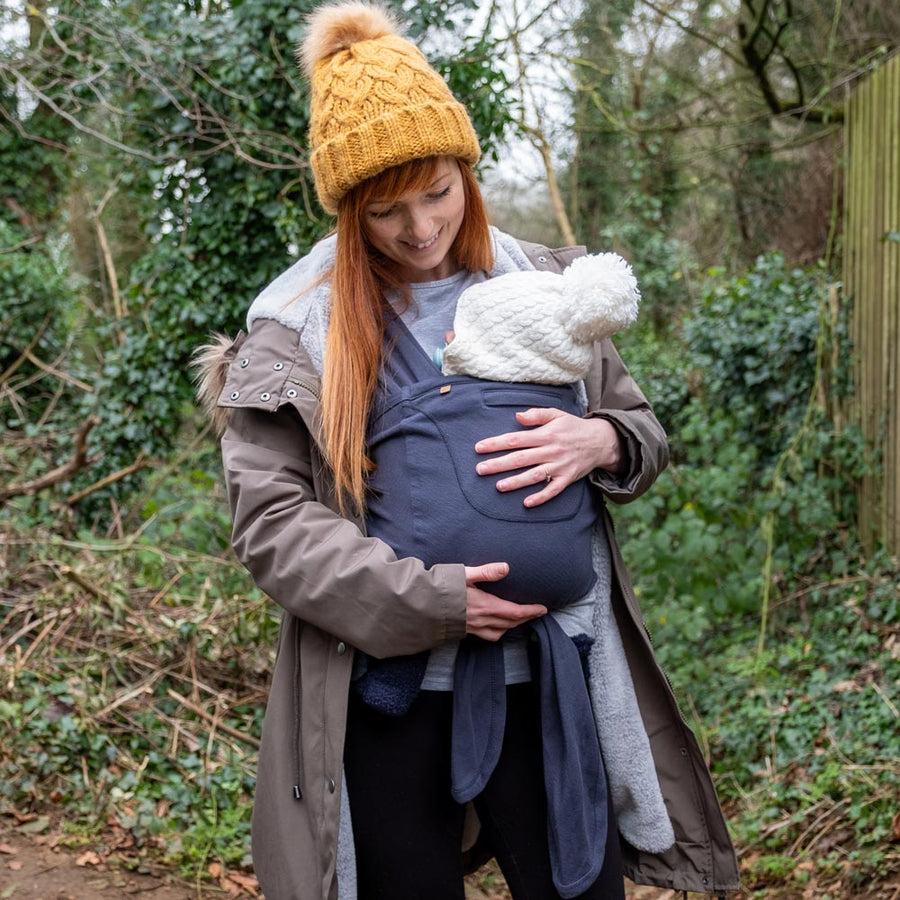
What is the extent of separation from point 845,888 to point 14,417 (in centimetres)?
587

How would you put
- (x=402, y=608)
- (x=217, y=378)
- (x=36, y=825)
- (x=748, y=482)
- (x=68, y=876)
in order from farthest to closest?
(x=748, y=482)
(x=36, y=825)
(x=68, y=876)
(x=217, y=378)
(x=402, y=608)

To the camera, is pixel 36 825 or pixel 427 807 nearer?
pixel 427 807

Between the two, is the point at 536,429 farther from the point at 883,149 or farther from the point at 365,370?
the point at 883,149

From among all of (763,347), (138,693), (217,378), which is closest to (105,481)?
(138,693)

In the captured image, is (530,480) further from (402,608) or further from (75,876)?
(75,876)

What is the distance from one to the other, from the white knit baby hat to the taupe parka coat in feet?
0.62

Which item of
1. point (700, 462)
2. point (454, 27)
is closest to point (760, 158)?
point (700, 462)

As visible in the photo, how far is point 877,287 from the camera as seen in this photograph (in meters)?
4.77

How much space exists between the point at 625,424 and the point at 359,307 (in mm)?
520

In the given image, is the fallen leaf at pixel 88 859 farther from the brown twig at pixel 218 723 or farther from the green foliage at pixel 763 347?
the green foliage at pixel 763 347

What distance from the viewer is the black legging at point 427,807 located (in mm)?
1739

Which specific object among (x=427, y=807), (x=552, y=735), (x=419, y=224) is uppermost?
(x=419, y=224)

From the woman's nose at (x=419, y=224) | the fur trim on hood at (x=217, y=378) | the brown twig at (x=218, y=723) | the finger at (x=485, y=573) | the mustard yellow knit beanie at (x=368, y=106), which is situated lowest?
the brown twig at (x=218, y=723)

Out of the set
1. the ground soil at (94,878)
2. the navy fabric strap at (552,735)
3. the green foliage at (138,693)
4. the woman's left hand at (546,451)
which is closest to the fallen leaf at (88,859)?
the ground soil at (94,878)
